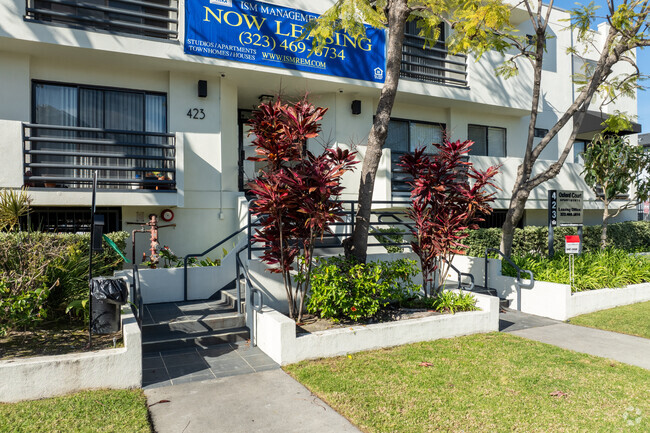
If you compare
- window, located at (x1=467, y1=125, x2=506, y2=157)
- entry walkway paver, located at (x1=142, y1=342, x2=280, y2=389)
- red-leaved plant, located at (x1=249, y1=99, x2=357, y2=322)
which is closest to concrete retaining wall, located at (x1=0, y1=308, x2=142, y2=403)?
entry walkway paver, located at (x1=142, y1=342, x2=280, y2=389)

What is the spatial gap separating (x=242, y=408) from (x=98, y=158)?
8.08 metres

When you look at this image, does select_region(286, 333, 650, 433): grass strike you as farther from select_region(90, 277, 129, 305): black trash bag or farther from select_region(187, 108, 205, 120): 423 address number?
select_region(187, 108, 205, 120): 423 address number

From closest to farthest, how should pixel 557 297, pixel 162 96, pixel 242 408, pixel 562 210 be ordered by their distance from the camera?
pixel 242 408
pixel 557 297
pixel 162 96
pixel 562 210

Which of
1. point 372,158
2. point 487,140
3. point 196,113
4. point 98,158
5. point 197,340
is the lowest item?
point 197,340

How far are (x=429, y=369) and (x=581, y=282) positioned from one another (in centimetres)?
612

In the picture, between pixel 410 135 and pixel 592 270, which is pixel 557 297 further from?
pixel 410 135

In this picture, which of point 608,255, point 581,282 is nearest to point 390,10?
point 581,282

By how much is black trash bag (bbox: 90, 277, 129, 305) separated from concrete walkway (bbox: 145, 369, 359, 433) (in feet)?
4.46

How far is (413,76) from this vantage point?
48.1ft

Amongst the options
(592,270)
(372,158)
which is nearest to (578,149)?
(592,270)

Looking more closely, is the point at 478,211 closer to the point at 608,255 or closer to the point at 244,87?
the point at 608,255

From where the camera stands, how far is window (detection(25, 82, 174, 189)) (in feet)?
32.9

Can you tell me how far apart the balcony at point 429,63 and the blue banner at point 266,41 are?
1876mm

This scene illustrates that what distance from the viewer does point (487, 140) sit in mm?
16391
